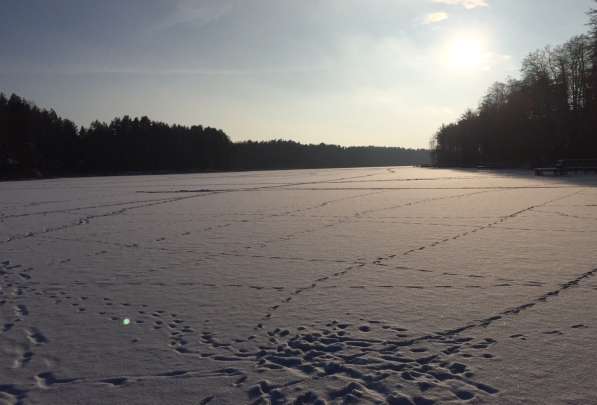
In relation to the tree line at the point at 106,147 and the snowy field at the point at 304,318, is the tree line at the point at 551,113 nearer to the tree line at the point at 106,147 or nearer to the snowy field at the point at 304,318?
the snowy field at the point at 304,318

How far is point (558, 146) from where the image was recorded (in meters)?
39.7

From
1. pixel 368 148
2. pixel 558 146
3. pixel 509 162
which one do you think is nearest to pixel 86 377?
pixel 558 146

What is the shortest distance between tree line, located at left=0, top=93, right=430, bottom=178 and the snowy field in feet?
193

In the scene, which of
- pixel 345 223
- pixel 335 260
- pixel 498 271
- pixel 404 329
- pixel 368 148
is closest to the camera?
pixel 404 329

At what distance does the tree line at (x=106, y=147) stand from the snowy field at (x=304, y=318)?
5881 cm

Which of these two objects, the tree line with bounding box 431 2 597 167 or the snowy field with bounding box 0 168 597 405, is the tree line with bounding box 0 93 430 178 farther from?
the snowy field with bounding box 0 168 597 405

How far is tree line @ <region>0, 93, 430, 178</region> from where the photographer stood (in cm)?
6131

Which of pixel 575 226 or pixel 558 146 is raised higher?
pixel 558 146

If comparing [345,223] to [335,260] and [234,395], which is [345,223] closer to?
[335,260]

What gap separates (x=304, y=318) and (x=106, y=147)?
7993 centimetres

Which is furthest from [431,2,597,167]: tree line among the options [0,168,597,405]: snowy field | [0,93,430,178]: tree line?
[0,93,430,178]: tree line

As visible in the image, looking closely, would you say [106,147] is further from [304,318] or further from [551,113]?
[304,318]

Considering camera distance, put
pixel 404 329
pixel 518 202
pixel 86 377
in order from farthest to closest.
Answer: pixel 518 202 < pixel 404 329 < pixel 86 377

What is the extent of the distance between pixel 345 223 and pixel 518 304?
5.11m
